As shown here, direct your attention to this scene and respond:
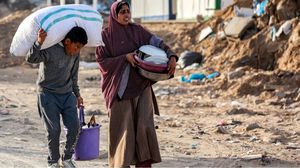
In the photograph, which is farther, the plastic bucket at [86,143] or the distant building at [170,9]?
the distant building at [170,9]

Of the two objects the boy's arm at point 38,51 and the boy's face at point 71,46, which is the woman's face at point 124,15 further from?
the boy's arm at point 38,51

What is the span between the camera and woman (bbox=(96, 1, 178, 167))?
5434 millimetres

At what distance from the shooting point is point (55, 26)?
5285 mm

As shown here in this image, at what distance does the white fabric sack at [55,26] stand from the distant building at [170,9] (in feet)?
57.3

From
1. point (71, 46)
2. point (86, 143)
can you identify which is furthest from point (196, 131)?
point (71, 46)

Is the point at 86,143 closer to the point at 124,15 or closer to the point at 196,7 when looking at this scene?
the point at 124,15

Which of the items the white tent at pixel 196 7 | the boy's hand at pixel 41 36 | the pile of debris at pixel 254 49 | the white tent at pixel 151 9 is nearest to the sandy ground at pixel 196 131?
the pile of debris at pixel 254 49

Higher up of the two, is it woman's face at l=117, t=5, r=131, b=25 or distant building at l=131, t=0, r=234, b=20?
woman's face at l=117, t=5, r=131, b=25

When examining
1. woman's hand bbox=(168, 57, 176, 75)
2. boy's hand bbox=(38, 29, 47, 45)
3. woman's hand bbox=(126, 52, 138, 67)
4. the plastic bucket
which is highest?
boy's hand bbox=(38, 29, 47, 45)

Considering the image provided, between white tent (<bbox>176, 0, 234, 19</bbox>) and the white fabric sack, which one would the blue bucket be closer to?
the white fabric sack

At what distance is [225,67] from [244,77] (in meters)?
2.30

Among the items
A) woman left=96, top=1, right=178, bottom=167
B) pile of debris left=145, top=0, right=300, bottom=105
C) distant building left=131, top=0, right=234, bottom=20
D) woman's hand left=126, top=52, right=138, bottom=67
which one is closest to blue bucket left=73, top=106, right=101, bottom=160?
woman left=96, top=1, right=178, bottom=167

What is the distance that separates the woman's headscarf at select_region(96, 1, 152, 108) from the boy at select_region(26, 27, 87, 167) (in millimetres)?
251

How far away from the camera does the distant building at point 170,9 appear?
23.4m
